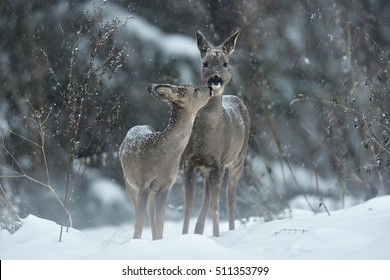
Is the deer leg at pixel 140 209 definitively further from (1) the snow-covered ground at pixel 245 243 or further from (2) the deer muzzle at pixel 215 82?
(2) the deer muzzle at pixel 215 82

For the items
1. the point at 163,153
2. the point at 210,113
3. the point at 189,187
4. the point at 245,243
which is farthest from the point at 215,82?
the point at 245,243

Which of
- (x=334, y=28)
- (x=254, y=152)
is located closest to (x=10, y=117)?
(x=254, y=152)

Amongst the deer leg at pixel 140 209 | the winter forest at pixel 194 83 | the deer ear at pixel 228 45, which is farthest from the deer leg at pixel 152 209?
the winter forest at pixel 194 83

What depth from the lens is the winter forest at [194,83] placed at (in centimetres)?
1094

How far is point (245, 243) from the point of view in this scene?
645 cm

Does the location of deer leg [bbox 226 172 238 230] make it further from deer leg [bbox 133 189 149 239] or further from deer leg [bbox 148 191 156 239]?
deer leg [bbox 133 189 149 239]

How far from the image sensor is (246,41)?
12.0m

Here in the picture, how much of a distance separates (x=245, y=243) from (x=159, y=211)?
34.6 inches

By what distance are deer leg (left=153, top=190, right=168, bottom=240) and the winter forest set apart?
4016 mm

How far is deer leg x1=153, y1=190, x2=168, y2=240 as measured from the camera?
6602mm

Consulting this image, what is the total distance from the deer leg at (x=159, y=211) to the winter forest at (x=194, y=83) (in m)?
4.02
